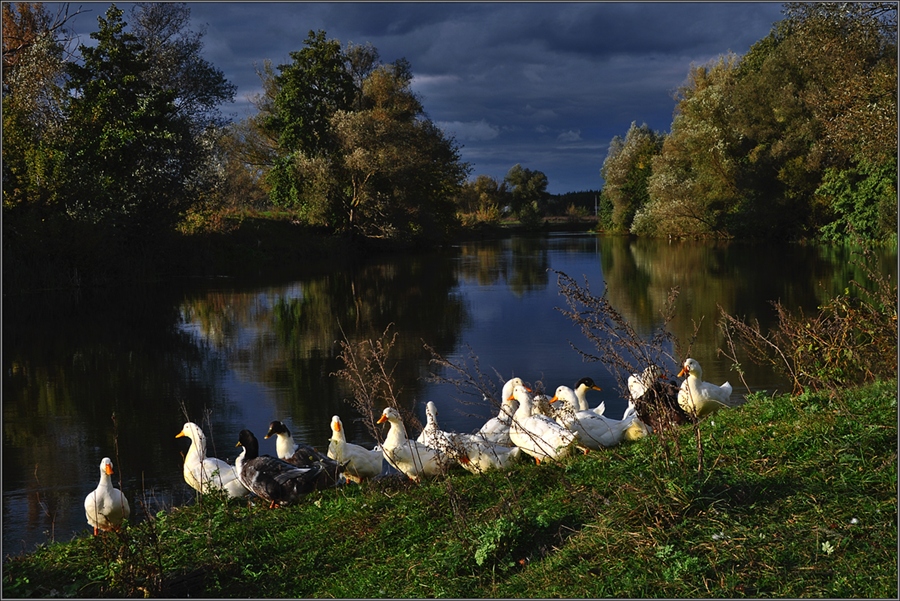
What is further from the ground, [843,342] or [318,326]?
[843,342]

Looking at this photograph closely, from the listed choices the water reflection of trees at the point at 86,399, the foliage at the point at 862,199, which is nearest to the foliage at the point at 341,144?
the foliage at the point at 862,199

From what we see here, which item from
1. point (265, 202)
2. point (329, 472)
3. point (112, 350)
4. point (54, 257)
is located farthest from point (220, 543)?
point (265, 202)

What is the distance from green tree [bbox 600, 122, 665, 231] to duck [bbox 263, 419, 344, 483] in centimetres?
6917

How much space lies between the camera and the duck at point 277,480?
283 inches

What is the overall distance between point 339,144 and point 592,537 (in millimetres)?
47268

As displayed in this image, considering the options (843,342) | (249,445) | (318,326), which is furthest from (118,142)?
(843,342)

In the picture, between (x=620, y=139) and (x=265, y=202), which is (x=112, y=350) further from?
(x=620, y=139)

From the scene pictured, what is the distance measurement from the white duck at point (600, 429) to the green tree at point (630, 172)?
68.3 meters

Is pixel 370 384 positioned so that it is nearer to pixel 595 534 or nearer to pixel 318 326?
pixel 595 534

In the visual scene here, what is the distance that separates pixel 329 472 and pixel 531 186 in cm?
10588

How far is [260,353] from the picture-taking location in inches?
674

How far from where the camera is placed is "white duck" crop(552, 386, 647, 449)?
308 inches

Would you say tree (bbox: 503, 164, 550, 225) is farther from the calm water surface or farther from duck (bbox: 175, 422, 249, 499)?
duck (bbox: 175, 422, 249, 499)

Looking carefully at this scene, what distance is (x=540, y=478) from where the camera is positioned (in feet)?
22.1
